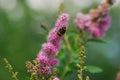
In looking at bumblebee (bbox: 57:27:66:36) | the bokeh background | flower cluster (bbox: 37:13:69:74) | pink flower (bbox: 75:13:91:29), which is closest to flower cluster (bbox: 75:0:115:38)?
pink flower (bbox: 75:13:91:29)

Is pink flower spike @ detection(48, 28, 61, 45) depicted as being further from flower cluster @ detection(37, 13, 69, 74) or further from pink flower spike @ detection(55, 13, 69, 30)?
pink flower spike @ detection(55, 13, 69, 30)

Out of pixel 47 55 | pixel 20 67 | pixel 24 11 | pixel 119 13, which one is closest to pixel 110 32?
pixel 119 13

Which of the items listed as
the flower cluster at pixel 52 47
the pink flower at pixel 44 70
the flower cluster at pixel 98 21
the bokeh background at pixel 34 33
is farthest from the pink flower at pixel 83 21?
the bokeh background at pixel 34 33

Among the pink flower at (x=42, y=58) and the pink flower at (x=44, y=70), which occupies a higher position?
the pink flower at (x=42, y=58)

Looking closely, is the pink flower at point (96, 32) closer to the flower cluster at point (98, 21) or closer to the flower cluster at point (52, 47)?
the flower cluster at point (98, 21)

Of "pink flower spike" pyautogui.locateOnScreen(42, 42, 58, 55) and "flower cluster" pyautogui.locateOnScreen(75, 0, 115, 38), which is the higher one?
"flower cluster" pyautogui.locateOnScreen(75, 0, 115, 38)

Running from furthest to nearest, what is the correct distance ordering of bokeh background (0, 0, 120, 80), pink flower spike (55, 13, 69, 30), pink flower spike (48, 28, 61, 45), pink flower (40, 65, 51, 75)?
1. bokeh background (0, 0, 120, 80)
2. pink flower spike (48, 28, 61, 45)
3. pink flower spike (55, 13, 69, 30)
4. pink flower (40, 65, 51, 75)

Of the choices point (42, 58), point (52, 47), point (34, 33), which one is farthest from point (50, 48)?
point (34, 33)
